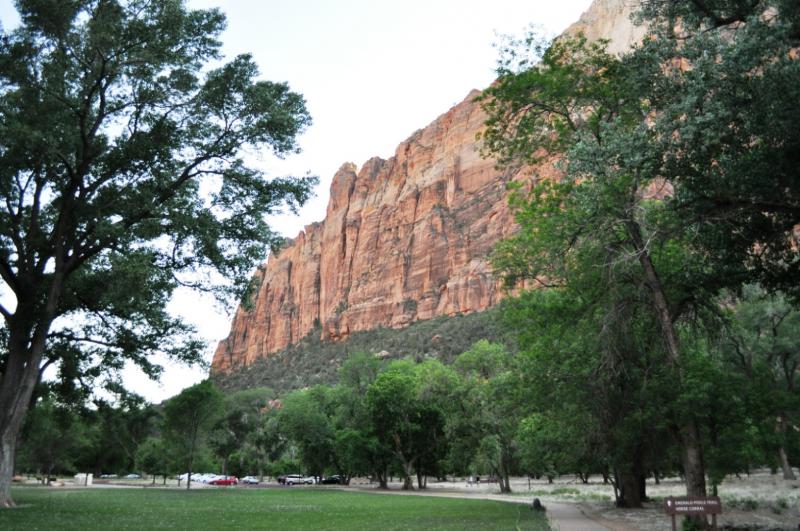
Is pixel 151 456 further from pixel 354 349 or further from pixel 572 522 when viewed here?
pixel 572 522

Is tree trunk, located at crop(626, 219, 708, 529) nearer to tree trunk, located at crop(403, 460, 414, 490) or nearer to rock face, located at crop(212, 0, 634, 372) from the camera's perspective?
tree trunk, located at crop(403, 460, 414, 490)

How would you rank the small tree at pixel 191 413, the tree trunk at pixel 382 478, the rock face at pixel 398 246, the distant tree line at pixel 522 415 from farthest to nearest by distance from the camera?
the rock face at pixel 398 246
the tree trunk at pixel 382 478
the small tree at pixel 191 413
the distant tree line at pixel 522 415

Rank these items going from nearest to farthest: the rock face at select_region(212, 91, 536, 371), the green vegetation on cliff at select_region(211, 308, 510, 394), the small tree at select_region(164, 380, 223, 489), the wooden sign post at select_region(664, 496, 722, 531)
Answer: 1. the wooden sign post at select_region(664, 496, 722, 531)
2. the small tree at select_region(164, 380, 223, 489)
3. the green vegetation on cliff at select_region(211, 308, 510, 394)
4. the rock face at select_region(212, 91, 536, 371)

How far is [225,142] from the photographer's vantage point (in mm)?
20297

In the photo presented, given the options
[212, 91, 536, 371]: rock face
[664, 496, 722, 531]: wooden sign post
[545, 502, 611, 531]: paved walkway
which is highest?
[212, 91, 536, 371]: rock face

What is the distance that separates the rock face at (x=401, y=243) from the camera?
132250mm

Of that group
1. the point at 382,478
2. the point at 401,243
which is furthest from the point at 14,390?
the point at 401,243

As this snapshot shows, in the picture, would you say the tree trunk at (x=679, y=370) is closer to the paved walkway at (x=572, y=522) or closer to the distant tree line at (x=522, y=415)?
the distant tree line at (x=522, y=415)

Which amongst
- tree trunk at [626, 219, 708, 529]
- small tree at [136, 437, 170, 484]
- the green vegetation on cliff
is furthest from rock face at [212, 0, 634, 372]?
tree trunk at [626, 219, 708, 529]

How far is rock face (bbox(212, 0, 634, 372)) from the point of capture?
132 m

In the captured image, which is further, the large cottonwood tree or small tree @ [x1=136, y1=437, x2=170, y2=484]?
small tree @ [x1=136, y1=437, x2=170, y2=484]

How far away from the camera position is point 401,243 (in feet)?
500

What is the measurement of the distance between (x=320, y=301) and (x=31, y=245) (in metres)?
155

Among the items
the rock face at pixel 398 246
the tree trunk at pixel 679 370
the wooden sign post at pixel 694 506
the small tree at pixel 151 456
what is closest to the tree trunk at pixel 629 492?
→ the tree trunk at pixel 679 370
